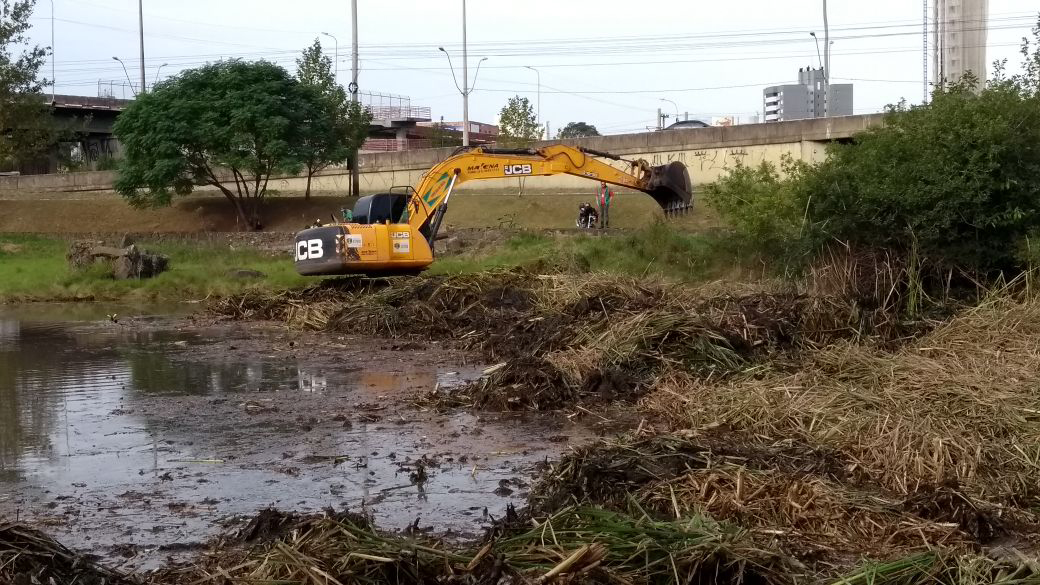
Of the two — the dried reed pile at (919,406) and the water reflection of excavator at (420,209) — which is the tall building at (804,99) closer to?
the water reflection of excavator at (420,209)

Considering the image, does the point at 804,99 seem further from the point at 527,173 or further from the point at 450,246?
the point at 527,173

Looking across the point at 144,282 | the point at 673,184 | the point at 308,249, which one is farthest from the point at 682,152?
the point at 308,249

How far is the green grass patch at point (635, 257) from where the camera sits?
2073 centimetres

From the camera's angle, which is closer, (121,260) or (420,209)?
(420,209)

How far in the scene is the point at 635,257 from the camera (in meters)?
22.3

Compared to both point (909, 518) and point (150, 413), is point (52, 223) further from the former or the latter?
point (909, 518)

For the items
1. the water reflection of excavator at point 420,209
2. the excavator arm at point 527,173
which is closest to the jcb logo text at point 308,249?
the water reflection of excavator at point 420,209

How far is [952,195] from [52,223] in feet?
139

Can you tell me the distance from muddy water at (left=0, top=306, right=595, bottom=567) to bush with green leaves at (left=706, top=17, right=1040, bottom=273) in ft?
18.7

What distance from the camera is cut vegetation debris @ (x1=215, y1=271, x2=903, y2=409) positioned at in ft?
38.1

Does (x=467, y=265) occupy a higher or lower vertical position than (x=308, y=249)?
lower

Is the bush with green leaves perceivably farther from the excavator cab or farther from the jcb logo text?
the jcb logo text

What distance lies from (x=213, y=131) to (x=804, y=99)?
1747 inches

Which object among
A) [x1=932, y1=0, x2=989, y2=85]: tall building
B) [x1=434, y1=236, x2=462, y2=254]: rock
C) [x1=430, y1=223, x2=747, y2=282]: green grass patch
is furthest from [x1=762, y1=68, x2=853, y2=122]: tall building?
[x1=430, y1=223, x2=747, y2=282]: green grass patch
